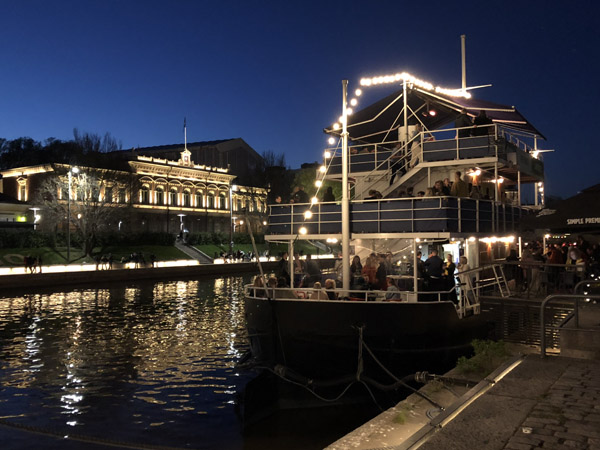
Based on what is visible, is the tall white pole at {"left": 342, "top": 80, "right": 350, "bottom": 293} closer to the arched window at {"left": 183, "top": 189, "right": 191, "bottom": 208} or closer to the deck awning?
the deck awning

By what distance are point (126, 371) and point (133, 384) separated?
152 cm

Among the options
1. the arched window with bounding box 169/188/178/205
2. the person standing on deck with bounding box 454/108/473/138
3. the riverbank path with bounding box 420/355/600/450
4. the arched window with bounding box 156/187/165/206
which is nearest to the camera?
the riverbank path with bounding box 420/355/600/450

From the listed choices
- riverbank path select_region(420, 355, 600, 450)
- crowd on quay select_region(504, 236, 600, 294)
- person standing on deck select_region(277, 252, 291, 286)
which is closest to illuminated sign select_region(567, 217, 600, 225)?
crowd on quay select_region(504, 236, 600, 294)

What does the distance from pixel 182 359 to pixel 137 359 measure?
1.45 meters

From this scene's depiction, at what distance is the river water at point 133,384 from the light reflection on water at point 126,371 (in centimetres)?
3

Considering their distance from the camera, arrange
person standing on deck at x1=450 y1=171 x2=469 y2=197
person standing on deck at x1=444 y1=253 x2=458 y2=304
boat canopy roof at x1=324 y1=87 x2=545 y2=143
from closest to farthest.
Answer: person standing on deck at x1=444 y1=253 x2=458 y2=304, person standing on deck at x1=450 y1=171 x2=469 y2=197, boat canopy roof at x1=324 y1=87 x2=545 y2=143

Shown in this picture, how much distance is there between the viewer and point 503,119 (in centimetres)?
2358

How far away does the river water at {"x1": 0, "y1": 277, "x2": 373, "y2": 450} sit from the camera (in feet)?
38.4

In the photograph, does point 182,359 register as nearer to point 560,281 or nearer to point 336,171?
point 336,171

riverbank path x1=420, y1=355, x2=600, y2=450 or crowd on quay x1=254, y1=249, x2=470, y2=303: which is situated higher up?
crowd on quay x1=254, y1=249, x2=470, y2=303

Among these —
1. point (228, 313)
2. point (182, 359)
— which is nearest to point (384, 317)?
point (182, 359)

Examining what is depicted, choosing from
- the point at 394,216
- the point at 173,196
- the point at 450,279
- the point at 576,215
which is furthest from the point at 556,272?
the point at 173,196

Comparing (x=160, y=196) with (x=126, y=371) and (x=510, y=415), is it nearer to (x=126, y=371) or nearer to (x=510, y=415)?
(x=126, y=371)

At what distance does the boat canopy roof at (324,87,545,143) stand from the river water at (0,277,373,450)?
10532 mm
